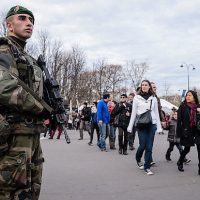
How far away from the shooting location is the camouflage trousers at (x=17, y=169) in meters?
3.40

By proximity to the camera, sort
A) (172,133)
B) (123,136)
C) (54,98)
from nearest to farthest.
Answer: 1. (54,98)
2. (172,133)
3. (123,136)

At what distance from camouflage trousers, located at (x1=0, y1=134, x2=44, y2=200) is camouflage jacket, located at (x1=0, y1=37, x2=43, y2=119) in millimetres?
252

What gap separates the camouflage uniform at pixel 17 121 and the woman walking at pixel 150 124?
→ 5.20 m

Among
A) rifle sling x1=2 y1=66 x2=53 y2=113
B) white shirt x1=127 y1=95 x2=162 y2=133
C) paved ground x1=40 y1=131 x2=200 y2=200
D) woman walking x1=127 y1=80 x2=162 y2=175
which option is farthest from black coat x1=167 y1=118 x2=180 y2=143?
rifle sling x1=2 y1=66 x2=53 y2=113

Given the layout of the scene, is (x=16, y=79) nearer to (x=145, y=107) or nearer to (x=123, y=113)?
(x=145, y=107)

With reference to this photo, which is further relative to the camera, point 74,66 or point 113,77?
point 113,77

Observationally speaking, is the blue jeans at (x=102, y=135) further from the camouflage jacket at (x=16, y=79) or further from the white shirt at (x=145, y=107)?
the camouflage jacket at (x=16, y=79)

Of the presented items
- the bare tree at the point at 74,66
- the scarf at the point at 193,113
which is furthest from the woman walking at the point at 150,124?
the bare tree at the point at 74,66

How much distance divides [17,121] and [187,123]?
6.10 meters

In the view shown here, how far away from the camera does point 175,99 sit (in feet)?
364

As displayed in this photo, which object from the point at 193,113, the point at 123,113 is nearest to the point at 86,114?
the point at 123,113

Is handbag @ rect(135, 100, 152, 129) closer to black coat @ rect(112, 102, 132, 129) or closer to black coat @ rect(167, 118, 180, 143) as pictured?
black coat @ rect(167, 118, 180, 143)

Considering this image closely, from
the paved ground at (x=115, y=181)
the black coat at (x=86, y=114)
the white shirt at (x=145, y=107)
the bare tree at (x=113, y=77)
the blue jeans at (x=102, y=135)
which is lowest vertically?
the paved ground at (x=115, y=181)

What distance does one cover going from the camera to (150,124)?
8648 mm
